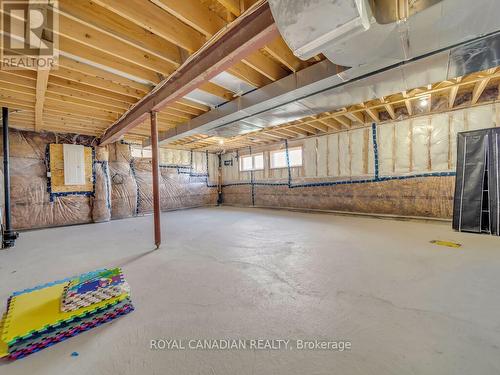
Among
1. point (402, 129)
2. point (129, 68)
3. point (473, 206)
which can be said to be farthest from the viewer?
point (402, 129)

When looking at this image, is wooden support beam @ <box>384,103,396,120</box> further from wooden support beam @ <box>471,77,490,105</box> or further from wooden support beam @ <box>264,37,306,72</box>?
wooden support beam @ <box>264,37,306,72</box>

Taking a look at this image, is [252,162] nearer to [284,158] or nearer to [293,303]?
[284,158]

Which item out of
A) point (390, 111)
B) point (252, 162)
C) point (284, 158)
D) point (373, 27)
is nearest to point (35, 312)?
point (373, 27)

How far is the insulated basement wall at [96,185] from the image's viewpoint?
4.72 metres

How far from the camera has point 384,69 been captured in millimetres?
2203

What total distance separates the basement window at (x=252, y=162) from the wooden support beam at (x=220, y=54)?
5103 mm

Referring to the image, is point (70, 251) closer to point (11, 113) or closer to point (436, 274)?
point (11, 113)

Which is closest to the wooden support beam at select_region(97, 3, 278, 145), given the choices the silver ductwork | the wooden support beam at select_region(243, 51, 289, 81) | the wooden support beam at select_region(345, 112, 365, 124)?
the wooden support beam at select_region(243, 51, 289, 81)

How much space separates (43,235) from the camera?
4242mm

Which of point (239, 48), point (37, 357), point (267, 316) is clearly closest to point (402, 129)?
point (239, 48)

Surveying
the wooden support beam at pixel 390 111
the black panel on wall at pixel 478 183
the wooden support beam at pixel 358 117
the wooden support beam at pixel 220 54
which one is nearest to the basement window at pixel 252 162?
the wooden support beam at pixel 358 117

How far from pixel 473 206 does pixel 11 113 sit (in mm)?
8652

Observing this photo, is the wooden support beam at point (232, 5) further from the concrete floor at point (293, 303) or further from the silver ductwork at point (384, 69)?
the concrete floor at point (293, 303)

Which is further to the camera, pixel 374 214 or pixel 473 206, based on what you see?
pixel 374 214
